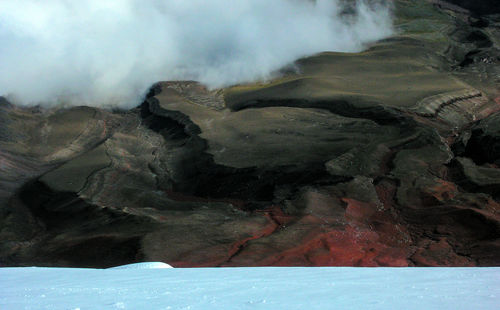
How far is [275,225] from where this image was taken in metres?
16.7

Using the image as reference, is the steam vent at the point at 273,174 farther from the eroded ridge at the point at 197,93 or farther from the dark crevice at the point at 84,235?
the eroded ridge at the point at 197,93

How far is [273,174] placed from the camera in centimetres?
2080
